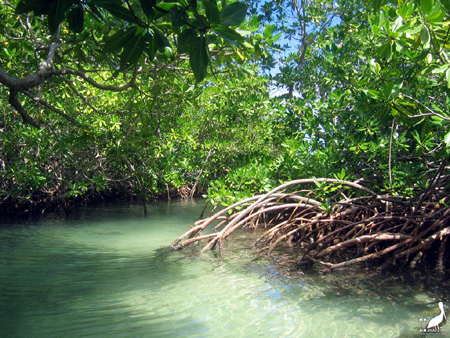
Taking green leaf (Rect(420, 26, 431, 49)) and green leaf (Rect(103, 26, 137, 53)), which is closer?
green leaf (Rect(103, 26, 137, 53))

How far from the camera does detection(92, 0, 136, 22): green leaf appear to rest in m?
1.47

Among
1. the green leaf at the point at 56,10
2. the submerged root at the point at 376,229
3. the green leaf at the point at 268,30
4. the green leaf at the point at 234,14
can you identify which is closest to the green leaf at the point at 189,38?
the green leaf at the point at 234,14

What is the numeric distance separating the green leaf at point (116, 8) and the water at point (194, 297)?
65.5 inches

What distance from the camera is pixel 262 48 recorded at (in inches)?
104

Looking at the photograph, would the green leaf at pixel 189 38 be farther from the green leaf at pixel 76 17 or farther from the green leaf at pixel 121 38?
the green leaf at pixel 76 17

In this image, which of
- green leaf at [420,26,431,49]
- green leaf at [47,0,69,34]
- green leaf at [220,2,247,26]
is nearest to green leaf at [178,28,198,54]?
green leaf at [220,2,247,26]

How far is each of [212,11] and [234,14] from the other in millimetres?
106

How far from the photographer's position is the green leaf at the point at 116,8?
1.47 meters

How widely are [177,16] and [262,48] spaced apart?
137 cm

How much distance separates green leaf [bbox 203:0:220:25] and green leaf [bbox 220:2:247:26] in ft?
0.16

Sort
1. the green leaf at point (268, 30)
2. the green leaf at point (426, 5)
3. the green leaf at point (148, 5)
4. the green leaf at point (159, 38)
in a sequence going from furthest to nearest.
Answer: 1. the green leaf at point (268, 30)
2. the green leaf at point (426, 5)
3. the green leaf at point (159, 38)
4. the green leaf at point (148, 5)

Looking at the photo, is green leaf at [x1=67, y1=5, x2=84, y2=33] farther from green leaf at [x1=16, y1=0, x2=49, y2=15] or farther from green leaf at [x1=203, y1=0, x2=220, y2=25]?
green leaf at [x1=203, y1=0, x2=220, y2=25]

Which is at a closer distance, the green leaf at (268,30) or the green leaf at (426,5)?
the green leaf at (426,5)

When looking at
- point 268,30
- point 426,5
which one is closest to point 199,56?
point 268,30
